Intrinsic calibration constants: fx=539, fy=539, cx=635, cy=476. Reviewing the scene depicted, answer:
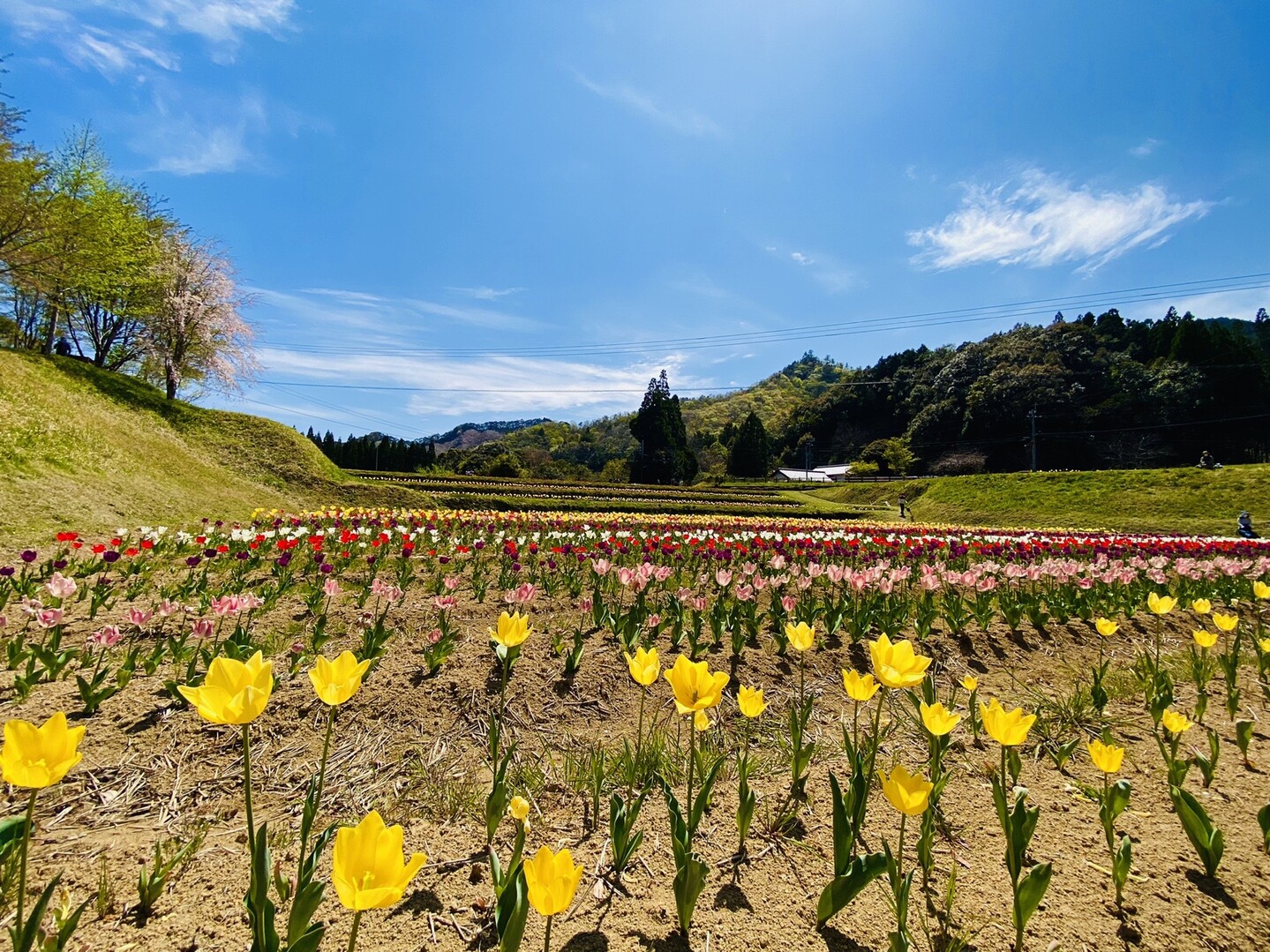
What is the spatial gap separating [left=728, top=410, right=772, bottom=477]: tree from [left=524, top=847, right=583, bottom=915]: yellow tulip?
61.6m

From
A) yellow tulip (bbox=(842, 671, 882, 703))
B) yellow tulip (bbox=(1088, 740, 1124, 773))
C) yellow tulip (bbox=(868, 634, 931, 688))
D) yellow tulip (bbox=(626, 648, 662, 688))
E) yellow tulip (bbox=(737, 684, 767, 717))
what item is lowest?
yellow tulip (bbox=(1088, 740, 1124, 773))

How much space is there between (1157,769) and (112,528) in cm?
1365

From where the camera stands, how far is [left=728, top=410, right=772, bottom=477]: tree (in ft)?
202

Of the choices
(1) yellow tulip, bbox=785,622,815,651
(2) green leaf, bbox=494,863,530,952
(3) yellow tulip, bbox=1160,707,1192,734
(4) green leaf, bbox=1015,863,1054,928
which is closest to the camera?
(2) green leaf, bbox=494,863,530,952

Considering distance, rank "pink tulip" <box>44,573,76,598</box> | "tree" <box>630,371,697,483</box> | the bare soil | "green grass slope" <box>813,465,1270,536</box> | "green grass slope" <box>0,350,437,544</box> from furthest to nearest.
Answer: "tree" <box>630,371,697,483</box> < "green grass slope" <box>813,465,1270,536</box> < "green grass slope" <box>0,350,437,544</box> < "pink tulip" <box>44,573,76,598</box> < the bare soil

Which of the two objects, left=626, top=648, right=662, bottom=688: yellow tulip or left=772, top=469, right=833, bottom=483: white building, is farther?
left=772, top=469, right=833, bottom=483: white building

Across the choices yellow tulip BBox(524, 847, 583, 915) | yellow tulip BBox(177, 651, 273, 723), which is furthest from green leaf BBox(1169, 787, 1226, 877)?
yellow tulip BBox(177, 651, 273, 723)

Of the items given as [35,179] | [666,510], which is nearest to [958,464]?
[666,510]

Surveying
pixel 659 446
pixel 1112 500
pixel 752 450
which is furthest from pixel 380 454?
pixel 1112 500

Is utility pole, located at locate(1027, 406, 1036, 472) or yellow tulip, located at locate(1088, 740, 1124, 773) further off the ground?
utility pole, located at locate(1027, 406, 1036, 472)

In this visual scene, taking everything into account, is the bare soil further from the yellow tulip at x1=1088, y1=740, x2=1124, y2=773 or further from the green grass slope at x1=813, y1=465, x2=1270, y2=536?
the green grass slope at x1=813, y1=465, x2=1270, y2=536

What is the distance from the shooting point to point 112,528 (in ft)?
31.2

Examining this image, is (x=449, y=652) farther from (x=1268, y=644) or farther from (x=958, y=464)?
(x=958, y=464)

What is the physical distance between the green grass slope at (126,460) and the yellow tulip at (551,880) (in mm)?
10432
